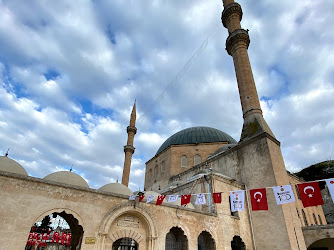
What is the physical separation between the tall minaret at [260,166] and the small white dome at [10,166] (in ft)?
38.2

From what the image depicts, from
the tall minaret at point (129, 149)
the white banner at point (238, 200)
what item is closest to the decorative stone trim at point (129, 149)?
the tall minaret at point (129, 149)

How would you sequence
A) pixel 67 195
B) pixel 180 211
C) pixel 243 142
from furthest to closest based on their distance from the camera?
pixel 243 142 < pixel 180 211 < pixel 67 195

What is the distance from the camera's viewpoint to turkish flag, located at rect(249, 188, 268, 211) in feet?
27.7

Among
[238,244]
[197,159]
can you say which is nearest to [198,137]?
[197,159]

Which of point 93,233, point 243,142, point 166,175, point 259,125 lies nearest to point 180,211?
point 93,233

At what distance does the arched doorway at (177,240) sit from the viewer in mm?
9291

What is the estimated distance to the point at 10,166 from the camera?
24.4ft

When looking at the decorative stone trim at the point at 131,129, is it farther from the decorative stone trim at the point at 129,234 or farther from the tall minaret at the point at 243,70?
the decorative stone trim at the point at 129,234

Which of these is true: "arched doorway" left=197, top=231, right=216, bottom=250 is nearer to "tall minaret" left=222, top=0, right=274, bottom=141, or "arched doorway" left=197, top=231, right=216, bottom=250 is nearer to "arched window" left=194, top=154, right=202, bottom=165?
"tall minaret" left=222, top=0, right=274, bottom=141

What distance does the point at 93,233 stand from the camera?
284 inches

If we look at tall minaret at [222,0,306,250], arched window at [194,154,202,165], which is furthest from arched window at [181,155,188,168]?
tall minaret at [222,0,306,250]

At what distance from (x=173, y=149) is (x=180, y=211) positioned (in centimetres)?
1249

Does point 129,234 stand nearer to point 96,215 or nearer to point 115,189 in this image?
point 96,215

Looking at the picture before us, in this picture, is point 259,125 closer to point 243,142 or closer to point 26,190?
point 243,142
